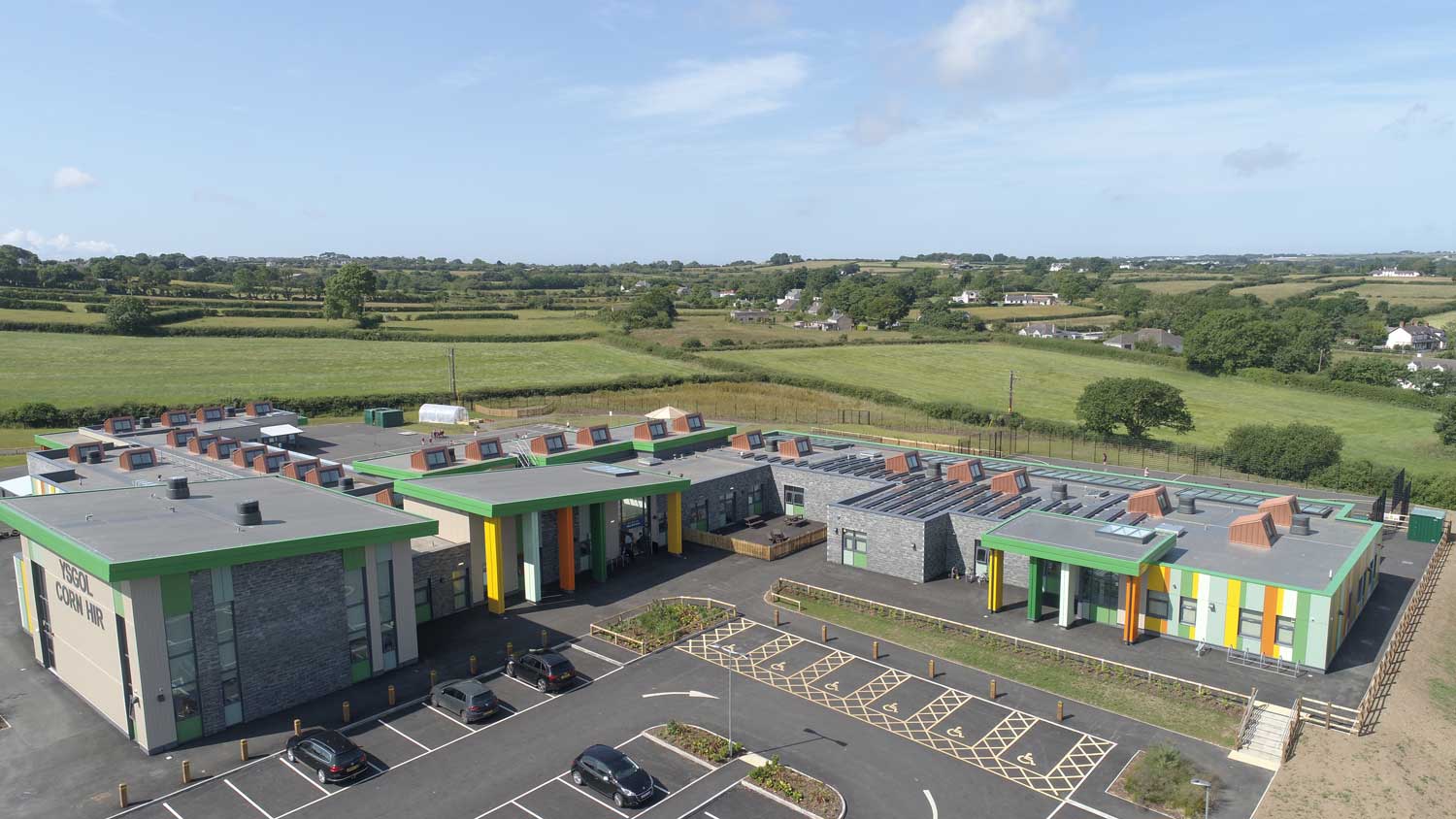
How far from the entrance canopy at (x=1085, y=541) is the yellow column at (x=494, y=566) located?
20.9 m

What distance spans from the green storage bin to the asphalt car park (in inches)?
1253

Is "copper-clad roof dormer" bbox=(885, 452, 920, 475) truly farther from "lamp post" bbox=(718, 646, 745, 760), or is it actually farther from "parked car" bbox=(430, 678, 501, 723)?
"parked car" bbox=(430, 678, 501, 723)

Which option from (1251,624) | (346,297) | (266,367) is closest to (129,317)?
(266,367)

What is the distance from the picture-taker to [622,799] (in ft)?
77.5

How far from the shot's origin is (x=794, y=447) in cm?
5566

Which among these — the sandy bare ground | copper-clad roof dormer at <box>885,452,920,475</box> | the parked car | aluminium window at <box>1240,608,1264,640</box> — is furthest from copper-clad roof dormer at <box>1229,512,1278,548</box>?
the parked car

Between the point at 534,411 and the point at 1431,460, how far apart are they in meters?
82.8

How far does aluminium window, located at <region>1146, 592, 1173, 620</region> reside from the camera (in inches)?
1372

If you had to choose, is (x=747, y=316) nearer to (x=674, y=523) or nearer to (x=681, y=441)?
(x=681, y=441)

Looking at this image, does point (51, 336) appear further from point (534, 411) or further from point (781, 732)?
point (781, 732)

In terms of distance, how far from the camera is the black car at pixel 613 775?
77.5 feet

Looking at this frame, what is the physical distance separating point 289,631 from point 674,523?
67.8ft

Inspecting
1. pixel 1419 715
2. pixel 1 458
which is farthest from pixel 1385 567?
pixel 1 458

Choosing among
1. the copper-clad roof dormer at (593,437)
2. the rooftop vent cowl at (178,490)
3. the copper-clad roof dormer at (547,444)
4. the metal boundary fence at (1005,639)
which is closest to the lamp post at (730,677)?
the metal boundary fence at (1005,639)
